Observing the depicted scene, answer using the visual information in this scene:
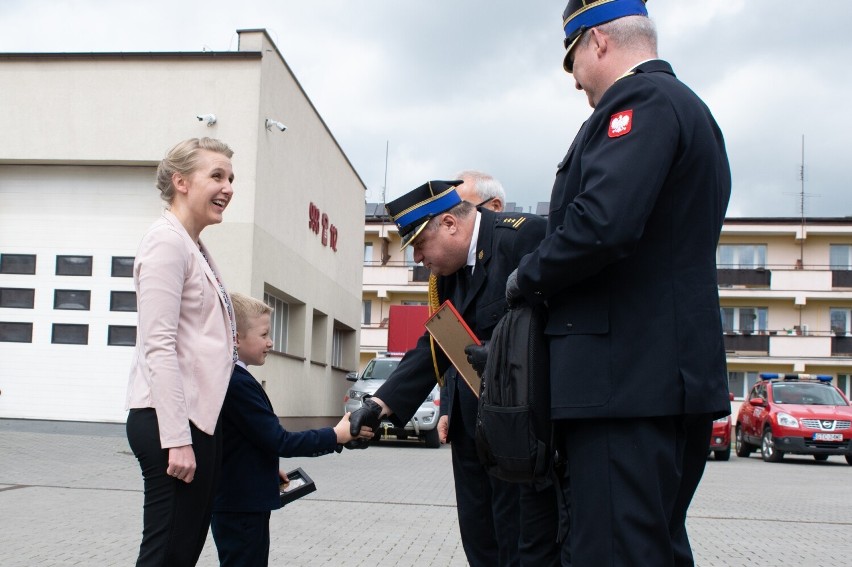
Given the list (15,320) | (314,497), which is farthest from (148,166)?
(314,497)

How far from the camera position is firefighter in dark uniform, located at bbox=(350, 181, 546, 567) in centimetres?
396

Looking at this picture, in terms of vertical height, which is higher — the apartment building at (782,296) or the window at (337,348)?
the apartment building at (782,296)

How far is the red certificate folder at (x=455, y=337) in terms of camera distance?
12.4 ft

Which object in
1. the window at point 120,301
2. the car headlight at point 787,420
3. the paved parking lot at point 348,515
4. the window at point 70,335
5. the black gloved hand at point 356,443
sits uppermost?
the window at point 120,301

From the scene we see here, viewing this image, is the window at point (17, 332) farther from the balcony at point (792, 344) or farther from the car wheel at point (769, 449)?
the balcony at point (792, 344)

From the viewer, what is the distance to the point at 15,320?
57.2ft

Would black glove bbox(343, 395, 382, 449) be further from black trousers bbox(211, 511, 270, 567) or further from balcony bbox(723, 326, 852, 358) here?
balcony bbox(723, 326, 852, 358)

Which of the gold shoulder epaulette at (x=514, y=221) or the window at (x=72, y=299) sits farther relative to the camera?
the window at (x=72, y=299)

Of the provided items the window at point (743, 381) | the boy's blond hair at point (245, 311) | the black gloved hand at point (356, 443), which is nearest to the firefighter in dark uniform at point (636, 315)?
the black gloved hand at point (356, 443)

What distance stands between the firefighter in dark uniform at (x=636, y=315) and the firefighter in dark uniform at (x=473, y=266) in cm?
123

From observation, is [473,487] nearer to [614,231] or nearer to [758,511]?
[614,231]

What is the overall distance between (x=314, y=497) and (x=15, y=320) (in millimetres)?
10024

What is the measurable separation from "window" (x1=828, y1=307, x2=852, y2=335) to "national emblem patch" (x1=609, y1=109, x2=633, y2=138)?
53202 mm

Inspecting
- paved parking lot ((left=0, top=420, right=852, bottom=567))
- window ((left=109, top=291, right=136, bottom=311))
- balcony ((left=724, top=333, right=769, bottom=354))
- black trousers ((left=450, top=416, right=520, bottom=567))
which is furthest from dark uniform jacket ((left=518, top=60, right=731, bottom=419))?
balcony ((left=724, top=333, right=769, bottom=354))
